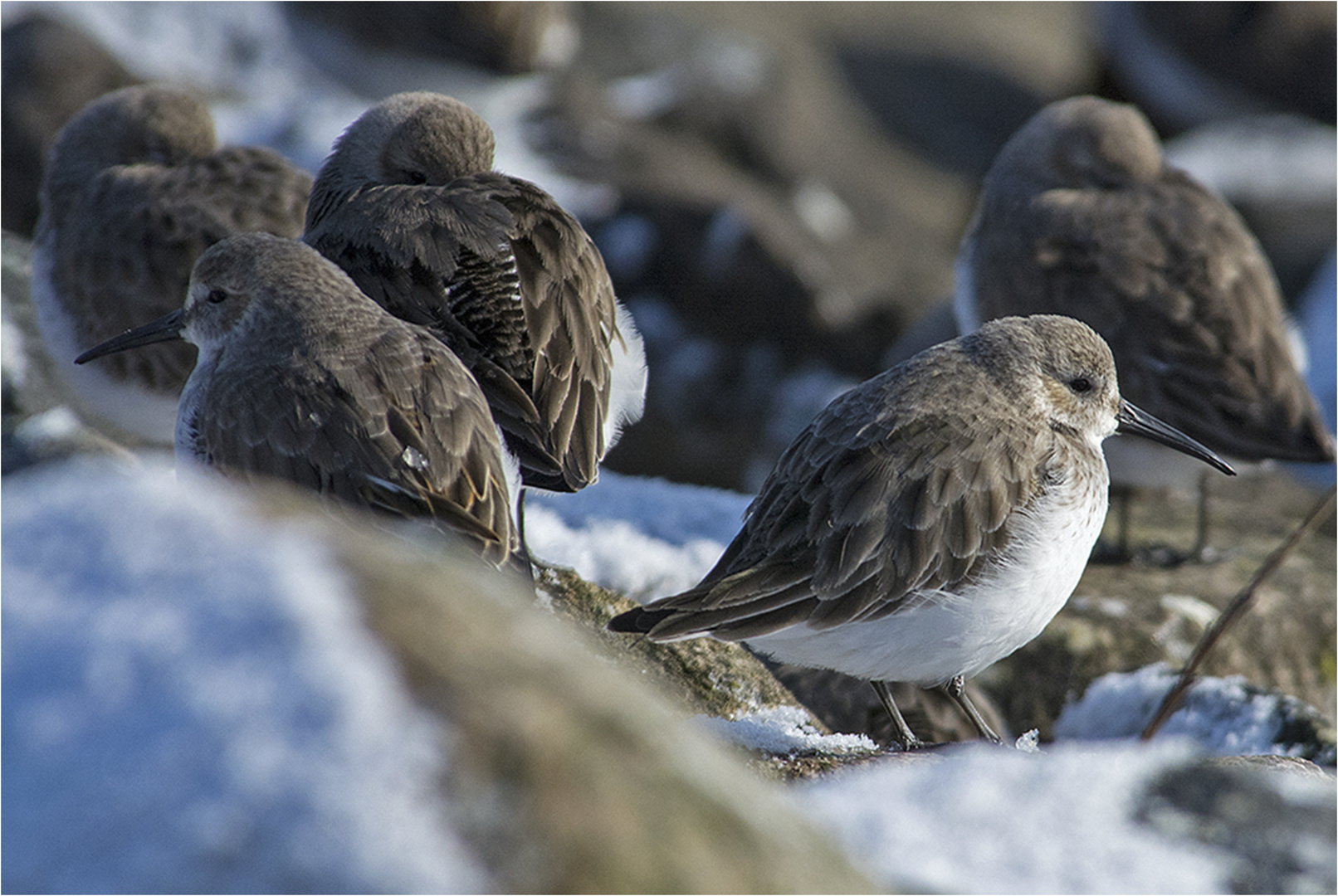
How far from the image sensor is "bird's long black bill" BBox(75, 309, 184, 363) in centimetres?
441

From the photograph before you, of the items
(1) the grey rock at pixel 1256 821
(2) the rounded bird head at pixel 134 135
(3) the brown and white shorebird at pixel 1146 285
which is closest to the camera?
(1) the grey rock at pixel 1256 821

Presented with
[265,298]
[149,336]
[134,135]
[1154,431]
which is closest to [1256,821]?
[1154,431]

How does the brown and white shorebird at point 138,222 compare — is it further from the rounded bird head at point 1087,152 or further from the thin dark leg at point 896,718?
the rounded bird head at point 1087,152

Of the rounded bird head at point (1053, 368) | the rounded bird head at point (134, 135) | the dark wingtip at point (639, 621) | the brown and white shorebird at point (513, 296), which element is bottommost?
the rounded bird head at point (134, 135)

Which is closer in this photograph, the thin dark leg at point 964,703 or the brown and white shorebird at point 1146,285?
the thin dark leg at point 964,703

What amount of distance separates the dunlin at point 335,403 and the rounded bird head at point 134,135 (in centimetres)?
234

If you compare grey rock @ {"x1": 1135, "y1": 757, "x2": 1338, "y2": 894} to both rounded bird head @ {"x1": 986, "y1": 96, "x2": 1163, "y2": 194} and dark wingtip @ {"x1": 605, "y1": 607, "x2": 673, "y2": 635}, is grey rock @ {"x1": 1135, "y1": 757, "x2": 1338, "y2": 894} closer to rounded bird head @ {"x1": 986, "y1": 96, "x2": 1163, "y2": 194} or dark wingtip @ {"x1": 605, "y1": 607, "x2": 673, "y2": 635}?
dark wingtip @ {"x1": 605, "y1": 607, "x2": 673, "y2": 635}

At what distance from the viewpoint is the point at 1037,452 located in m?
4.05

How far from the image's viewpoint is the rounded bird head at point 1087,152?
22.2 ft

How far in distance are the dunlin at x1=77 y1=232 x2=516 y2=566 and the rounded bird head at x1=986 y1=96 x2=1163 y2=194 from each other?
378 centimetres

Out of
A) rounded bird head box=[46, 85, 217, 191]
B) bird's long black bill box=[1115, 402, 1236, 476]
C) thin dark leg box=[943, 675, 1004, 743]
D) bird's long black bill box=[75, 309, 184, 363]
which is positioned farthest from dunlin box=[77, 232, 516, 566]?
rounded bird head box=[46, 85, 217, 191]

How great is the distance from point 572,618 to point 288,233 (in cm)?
246

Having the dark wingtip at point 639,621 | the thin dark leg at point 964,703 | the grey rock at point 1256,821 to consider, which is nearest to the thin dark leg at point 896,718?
the thin dark leg at point 964,703

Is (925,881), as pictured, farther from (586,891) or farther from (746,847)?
(586,891)
